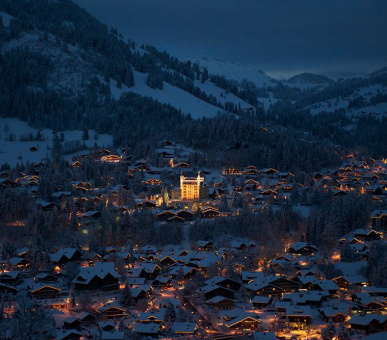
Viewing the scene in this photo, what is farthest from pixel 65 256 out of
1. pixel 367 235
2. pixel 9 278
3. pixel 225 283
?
pixel 367 235

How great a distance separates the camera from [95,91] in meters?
107

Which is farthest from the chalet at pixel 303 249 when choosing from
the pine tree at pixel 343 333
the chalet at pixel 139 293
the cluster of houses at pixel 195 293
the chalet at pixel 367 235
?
the pine tree at pixel 343 333

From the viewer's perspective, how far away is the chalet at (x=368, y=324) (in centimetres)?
3534

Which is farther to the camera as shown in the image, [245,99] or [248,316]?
[245,99]

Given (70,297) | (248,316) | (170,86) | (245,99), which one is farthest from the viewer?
(245,99)

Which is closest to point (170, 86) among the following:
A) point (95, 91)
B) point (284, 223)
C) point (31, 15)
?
point (95, 91)

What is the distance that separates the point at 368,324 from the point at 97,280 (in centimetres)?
1754

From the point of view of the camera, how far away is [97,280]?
42.3 metres

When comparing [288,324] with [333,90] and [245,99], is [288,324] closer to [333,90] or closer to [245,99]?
[245,99]

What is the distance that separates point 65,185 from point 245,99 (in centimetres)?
8332

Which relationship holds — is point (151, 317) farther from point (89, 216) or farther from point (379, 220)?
point (379, 220)

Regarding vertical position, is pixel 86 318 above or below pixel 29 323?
below

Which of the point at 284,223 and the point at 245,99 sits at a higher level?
the point at 245,99

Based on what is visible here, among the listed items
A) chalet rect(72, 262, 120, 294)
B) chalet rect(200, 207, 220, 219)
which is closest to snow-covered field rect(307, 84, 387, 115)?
chalet rect(200, 207, 220, 219)
